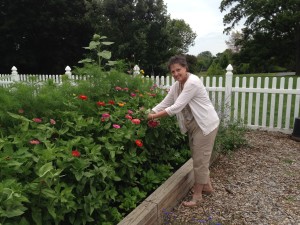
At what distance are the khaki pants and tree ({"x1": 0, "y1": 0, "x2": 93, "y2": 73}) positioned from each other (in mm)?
20405

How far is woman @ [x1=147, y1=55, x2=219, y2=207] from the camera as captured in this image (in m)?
2.76

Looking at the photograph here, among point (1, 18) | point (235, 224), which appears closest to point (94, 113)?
point (235, 224)

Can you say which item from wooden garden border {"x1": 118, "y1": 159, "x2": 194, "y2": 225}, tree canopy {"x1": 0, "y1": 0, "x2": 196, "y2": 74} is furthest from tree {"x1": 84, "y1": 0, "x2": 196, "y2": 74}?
wooden garden border {"x1": 118, "y1": 159, "x2": 194, "y2": 225}

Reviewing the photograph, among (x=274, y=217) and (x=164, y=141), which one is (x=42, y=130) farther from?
(x=274, y=217)

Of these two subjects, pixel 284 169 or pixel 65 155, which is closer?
pixel 65 155

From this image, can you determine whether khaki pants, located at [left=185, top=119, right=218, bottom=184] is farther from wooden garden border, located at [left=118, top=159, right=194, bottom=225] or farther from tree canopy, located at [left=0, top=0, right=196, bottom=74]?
tree canopy, located at [left=0, top=0, right=196, bottom=74]

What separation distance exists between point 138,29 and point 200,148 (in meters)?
15.3

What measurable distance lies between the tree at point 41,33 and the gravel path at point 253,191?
1970 cm

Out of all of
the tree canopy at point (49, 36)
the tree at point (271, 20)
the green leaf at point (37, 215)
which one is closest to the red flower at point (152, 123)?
the green leaf at point (37, 215)

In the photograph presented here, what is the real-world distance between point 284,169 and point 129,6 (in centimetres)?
1518

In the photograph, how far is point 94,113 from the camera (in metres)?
2.96

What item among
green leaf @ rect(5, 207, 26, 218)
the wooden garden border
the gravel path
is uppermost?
green leaf @ rect(5, 207, 26, 218)

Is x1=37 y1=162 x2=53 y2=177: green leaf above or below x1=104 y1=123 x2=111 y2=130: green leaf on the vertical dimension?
below

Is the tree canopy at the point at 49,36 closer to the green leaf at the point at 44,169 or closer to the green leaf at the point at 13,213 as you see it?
the green leaf at the point at 44,169
